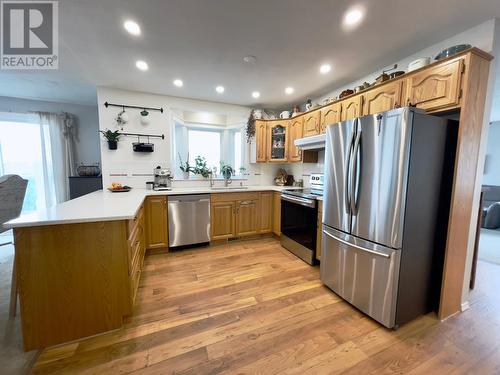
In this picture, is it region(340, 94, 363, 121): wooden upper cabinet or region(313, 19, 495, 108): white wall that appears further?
region(340, 94, 363, 121): wooden upper cabinet

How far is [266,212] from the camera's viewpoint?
3713 millimetres

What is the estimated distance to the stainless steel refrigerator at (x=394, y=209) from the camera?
5.05ft

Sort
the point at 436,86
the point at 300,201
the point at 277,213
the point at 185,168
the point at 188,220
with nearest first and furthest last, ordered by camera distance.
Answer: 1. the point at 436,86
2. the point at 300,201
3. the point at 188,220
4. the point at 277,213
5. the point at 185,168

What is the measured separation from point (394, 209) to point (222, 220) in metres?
2.44

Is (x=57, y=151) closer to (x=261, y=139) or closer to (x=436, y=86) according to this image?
(x=261, y=139)

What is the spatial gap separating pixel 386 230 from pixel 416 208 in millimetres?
295

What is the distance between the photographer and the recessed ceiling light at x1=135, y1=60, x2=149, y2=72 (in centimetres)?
242

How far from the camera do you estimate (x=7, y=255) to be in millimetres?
2859

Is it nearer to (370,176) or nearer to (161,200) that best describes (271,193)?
(161,200)

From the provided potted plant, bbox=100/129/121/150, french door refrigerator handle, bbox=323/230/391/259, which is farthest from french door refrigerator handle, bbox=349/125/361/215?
potted plant, bbox=100/129/121/150

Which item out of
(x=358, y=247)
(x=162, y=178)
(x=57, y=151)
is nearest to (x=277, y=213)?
(x=358, y=247)

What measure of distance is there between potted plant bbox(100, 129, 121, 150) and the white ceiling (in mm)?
697

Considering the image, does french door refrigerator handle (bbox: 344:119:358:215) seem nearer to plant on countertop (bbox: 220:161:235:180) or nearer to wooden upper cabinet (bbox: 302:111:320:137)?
wooden upper cabinet (bbox: 302:111:320:137)

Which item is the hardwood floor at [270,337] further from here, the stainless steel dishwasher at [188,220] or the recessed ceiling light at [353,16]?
the recessed ceiling light at [353,16]
